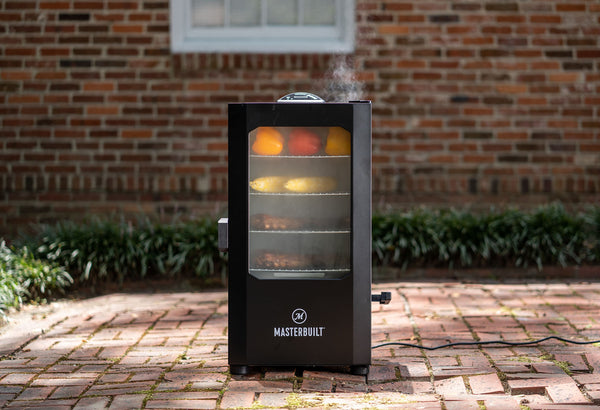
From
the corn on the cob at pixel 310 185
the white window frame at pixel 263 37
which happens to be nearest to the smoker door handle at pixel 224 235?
the corn on the cob at pixel 310 185

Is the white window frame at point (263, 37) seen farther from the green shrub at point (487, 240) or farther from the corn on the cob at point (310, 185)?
the corn on the cob at point (310, 185)

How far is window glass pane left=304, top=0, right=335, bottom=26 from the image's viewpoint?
23.9 feet

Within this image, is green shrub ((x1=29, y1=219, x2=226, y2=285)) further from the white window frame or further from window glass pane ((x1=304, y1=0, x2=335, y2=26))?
window glass pane ((x1=304, y1=0, x2=335, y2=26))

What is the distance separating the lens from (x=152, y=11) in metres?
7.16

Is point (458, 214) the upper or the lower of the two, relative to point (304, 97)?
lower

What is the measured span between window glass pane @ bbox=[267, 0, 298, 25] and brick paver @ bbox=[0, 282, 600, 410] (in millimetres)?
3090

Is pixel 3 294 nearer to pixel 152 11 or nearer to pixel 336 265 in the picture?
pixel 336 265

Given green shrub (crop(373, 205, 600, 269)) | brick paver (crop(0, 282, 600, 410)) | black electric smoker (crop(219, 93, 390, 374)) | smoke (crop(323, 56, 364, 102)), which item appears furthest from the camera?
smoke (crop(323, 56, 364, 102))

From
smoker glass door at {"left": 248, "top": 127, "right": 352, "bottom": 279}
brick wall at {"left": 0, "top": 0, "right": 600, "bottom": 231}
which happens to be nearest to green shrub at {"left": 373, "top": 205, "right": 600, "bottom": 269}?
brick wall at {"left": 0, "top": 0, "right": 600, "bottom": 231}

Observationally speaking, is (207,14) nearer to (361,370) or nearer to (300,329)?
(300,329)

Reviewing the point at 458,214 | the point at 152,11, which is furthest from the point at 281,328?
the point at 152,11

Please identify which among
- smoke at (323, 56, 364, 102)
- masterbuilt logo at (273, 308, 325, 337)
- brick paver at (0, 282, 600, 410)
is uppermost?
smoke at (323, 56, 364, 102)

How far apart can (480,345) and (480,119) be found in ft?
11.7

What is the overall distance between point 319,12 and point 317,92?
31.6 inches
